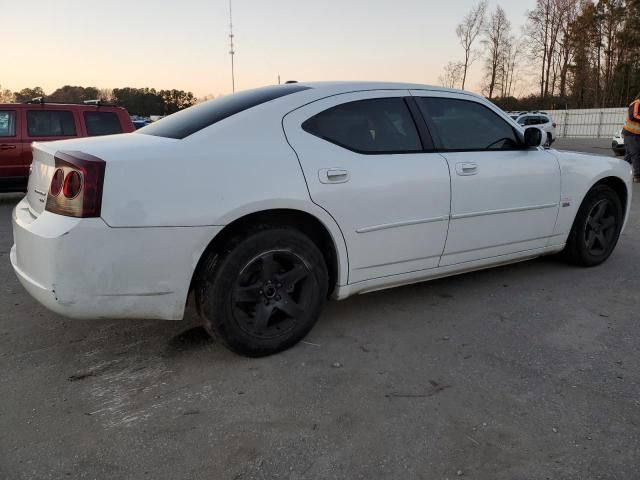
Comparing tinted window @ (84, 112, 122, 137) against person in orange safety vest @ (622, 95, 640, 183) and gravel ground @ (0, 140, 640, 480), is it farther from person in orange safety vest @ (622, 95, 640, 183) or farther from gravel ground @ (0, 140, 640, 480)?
person in orange safety vest @ (622, 95, 640, 183)

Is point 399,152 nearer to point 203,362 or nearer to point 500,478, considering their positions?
point 203,362

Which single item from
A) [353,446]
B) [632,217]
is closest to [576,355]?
[353,446]

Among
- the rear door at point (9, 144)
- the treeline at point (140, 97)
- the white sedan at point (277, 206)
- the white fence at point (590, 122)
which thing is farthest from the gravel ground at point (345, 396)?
the treeline at point (140, 97)

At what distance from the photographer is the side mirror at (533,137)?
3867 millimetres

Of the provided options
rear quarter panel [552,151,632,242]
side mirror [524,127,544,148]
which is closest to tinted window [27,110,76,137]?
side mirror [524,127,544,148]

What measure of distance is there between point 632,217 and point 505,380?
18.7 ft

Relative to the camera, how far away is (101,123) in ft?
29.9

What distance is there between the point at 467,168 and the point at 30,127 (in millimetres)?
8043

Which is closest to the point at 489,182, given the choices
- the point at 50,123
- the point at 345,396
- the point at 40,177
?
the point at 345,396

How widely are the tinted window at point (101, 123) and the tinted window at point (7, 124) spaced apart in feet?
3.68

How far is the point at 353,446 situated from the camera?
212cm

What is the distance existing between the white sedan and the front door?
13 mm

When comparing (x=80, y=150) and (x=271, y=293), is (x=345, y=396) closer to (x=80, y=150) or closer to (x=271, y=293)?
(x=271, y=293)

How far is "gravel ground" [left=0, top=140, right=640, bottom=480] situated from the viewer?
203cm
